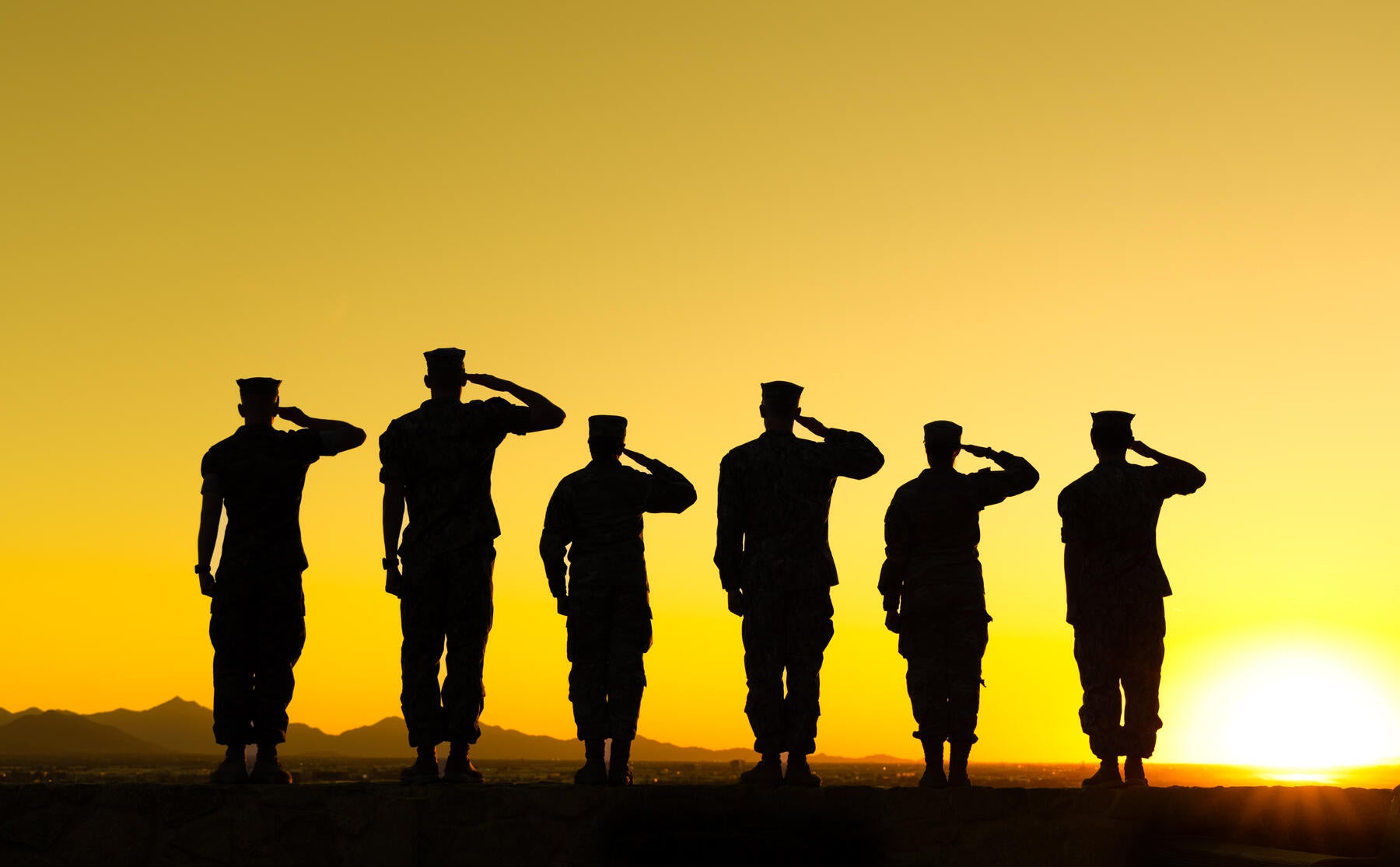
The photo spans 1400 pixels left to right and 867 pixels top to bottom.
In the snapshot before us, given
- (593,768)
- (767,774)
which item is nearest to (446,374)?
(593,768)

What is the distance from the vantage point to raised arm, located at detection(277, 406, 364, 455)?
9828 mm

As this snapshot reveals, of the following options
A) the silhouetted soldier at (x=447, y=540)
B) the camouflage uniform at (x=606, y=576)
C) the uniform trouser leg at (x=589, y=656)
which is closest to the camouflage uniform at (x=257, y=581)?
the silhouetted soldier at (x=447, y=540)

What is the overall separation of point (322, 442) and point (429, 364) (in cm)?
91

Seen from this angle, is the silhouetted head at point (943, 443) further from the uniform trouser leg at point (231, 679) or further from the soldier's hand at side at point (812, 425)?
the uniform trouser leg at point (231, 679)

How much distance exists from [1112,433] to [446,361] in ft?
16.3

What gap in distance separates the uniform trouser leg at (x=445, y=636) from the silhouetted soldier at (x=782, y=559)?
177 cm

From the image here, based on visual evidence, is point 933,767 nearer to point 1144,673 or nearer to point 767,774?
point 767,774

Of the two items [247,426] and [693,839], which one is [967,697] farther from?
[247,426]

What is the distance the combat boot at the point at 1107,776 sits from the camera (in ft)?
32.6

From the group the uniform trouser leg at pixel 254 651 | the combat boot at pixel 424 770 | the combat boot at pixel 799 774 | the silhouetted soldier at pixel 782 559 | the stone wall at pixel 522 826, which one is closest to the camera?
the stone wall at pixel 522 826

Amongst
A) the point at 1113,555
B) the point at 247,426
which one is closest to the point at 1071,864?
the point at 1113,555

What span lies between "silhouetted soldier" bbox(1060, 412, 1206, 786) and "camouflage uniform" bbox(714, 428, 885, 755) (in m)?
1.72

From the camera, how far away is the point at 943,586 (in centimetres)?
999

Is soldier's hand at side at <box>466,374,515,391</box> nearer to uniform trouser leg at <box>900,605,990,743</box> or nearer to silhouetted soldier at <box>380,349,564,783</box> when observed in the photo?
silhouetted soldier at <box>380,349,564,783</box>
